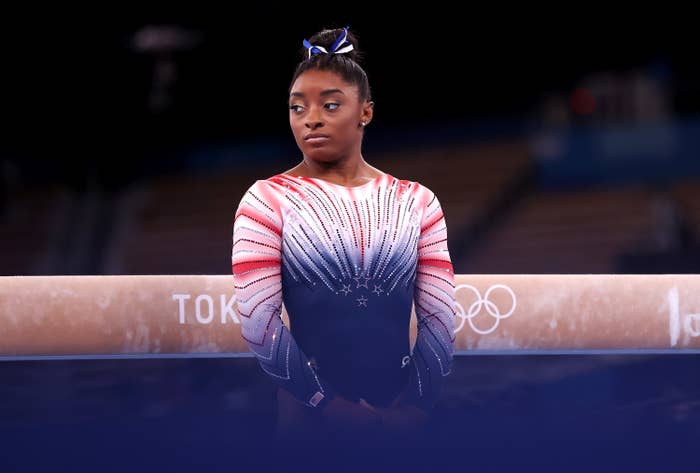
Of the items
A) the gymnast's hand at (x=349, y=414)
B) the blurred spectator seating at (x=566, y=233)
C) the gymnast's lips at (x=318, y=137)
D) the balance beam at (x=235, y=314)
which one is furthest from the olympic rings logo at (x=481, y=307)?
the blurred spectator seating at (x=566, y=233)

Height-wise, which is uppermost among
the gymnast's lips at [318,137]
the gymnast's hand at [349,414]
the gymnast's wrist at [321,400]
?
the gymnast's lips at [318,137]

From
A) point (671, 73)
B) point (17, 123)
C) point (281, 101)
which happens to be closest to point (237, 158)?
point (281, 101)

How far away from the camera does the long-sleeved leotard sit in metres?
1.61

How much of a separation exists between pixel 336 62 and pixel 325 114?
11cm

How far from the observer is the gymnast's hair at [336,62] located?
1.66m

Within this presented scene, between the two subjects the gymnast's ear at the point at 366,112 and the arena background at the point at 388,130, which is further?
the arena background at the point at 388,130

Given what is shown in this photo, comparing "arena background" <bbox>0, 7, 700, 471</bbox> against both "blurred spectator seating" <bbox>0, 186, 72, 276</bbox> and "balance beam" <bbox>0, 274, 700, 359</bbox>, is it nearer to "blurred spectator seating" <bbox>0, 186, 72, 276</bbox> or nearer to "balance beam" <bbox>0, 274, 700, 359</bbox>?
"blurred spectator seating" <bbox>0, 186, 72, 276</bbox>

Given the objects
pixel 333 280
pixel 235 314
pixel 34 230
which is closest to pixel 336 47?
pixel 333 280

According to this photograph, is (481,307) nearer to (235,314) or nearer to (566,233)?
(235,314)

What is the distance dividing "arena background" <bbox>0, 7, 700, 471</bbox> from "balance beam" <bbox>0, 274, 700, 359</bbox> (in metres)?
3.82

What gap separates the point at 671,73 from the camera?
1117 centimetres

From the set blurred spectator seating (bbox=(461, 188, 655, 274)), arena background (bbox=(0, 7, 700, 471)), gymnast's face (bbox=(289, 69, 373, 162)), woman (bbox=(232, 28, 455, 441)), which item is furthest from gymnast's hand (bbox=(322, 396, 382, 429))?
blurred spectator seating (bbox=(461, 188, 655, 274))

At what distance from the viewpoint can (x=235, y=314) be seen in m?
2.23

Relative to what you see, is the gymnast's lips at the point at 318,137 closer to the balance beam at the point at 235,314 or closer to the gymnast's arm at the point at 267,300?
the gymnast's arm at the point at 267,300
